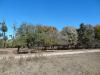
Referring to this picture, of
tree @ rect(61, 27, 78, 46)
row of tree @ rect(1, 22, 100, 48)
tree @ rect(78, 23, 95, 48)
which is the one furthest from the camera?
tree @ rect(61, 27, 78, 46)

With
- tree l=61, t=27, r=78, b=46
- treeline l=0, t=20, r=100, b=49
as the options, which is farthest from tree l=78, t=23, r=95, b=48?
tree l=61, t=27, r=78, b=46

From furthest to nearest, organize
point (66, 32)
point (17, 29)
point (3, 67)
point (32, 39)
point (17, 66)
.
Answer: point (66, 32) → point (17, 29) → point (32, 39) → point (17, 66) → point (3, 67)

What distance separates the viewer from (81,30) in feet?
272

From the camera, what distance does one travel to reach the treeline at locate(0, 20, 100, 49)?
5375 cm

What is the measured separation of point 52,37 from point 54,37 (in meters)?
2.04

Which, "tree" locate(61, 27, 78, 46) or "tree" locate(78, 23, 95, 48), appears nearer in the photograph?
"tree" locate(78, 23, 95, 48)

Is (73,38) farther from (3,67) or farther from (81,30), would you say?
(3,67)

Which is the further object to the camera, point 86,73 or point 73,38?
point 73,38

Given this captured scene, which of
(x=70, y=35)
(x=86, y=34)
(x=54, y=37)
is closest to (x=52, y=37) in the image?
(x=54, y=37)

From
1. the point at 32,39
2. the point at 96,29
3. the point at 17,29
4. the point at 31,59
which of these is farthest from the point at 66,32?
the point at 31,59

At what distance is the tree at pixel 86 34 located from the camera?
73750 millimetres

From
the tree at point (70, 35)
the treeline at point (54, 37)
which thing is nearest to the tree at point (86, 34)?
the treeline at point (54, 37)

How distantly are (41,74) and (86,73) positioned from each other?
2808mm

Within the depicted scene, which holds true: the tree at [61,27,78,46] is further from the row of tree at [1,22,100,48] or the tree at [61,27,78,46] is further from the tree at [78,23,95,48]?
the tree at [78,23,95,48]
